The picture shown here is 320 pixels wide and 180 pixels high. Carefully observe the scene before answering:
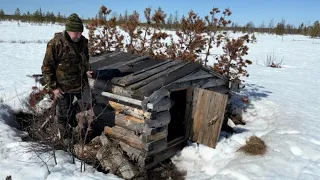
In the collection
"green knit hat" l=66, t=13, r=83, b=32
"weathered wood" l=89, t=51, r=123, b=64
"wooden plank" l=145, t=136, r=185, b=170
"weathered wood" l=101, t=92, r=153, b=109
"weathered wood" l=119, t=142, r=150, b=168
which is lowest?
"wooden plank" l=145, t=136, r=185, b=170

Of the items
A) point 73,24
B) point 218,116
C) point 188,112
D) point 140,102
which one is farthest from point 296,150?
point 73,24

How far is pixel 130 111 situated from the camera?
524 cm

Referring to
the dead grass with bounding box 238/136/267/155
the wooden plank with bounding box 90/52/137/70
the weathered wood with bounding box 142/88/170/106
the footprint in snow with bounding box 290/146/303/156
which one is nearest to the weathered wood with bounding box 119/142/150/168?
the weathered wood with bounding box 142/88/170/106

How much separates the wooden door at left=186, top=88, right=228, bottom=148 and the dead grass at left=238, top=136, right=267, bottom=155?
59 cm

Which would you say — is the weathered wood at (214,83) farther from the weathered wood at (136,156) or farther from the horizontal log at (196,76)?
the weathered wood at (136,156)

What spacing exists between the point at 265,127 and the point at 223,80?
1512mm

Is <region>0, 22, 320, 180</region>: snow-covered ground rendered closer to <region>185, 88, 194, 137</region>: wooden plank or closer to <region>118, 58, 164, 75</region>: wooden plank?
<region>185, 88, 194, 137</region>: wooden plank

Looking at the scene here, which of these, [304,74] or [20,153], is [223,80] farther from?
[304,74]

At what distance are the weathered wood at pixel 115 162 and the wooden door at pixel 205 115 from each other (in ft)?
5.32

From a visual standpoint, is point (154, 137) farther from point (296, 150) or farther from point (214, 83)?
point (296, 150)

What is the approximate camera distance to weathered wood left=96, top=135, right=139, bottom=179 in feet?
16.0

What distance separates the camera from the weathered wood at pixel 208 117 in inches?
225

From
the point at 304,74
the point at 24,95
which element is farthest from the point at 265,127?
the point at 304,74

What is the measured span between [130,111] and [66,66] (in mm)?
1357
